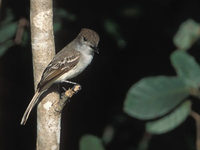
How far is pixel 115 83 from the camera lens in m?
5.75

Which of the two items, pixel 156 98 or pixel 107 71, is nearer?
pixel 156 98

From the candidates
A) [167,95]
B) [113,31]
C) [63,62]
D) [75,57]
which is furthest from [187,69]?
[75,57]

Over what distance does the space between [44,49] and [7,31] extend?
0.73 metres

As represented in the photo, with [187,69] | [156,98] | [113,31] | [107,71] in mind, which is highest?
[187,69]

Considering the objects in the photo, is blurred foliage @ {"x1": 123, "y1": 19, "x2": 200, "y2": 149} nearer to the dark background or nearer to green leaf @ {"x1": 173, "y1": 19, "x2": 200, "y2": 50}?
green leaf @ {"x1": 173, "y1": 19, "x2": 200, "y2": 50}

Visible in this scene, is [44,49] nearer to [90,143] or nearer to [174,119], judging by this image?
[90,143]

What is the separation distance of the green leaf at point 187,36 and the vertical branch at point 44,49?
4.33ft

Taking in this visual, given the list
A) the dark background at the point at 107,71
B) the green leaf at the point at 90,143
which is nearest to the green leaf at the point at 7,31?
the dark background at the point at 107,71

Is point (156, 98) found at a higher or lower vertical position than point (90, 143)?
higher

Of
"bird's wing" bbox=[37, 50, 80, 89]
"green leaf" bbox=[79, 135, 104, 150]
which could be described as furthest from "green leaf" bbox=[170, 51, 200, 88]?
"bird's wing" bbox=[37, 50, 80, 89]

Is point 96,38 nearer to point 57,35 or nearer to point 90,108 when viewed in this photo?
point 57,35

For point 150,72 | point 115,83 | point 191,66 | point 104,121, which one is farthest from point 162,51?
point 191,66

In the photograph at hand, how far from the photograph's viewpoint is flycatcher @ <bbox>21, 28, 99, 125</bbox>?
199 inches

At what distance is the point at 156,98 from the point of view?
6.82 ft
